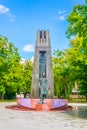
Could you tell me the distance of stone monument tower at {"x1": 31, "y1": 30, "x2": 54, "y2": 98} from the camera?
3222cm

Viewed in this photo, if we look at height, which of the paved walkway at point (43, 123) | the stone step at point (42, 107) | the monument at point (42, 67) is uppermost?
the monument at point (42, 67)

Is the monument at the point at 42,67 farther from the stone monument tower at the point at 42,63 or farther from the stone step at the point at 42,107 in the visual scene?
the stone step at the point at 42,107

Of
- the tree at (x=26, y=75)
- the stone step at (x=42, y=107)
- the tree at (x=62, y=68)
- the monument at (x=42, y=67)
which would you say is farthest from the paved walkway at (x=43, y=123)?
the tree at (x=26, y=75)

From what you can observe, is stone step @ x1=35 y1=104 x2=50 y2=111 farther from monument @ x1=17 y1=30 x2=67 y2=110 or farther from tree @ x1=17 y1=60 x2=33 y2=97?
tree @ x1=17 y1=60 x2=33 y2=97

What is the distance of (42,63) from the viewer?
108 ft

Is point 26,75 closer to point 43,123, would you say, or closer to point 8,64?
point 8,64

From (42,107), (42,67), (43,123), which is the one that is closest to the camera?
(43,123)

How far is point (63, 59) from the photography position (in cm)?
Result: 5141

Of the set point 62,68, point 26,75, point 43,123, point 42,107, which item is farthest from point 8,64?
point 43,123

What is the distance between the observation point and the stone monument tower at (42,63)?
3222 cm

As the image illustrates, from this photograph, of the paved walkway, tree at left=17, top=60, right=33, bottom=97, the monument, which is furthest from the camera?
tree at left=17, top=60, right=33, bottom=97

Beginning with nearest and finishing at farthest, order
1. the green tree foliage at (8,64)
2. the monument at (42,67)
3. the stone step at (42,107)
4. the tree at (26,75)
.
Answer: the stone step at (42,107)
the monument at (42,67)
the green tree foliage at (8,64)
the tree at (26,75)

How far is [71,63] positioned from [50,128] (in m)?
36.9

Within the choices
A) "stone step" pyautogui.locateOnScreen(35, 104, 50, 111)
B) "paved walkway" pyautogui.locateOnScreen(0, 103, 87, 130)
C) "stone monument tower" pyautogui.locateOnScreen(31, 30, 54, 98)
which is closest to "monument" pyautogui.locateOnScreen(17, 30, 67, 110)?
"stone monument tower" pyautogui.locateOnScreen(31, 30, 54, 98)
